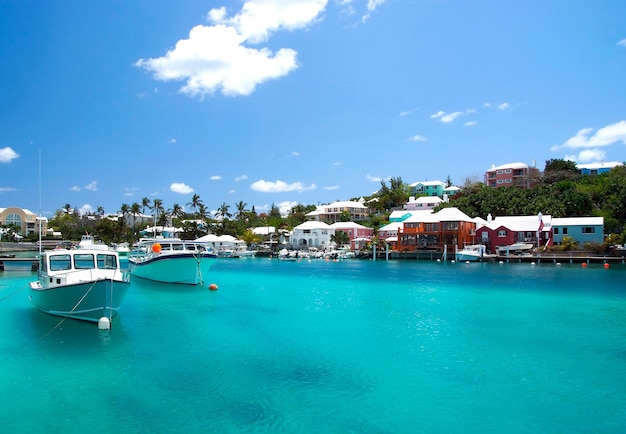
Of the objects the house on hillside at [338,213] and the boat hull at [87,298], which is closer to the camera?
the boat hull at [87,298]

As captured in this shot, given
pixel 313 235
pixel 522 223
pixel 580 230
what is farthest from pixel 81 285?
pixel 313 235

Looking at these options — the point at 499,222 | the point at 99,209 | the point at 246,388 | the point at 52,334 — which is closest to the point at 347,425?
the point at 246,388

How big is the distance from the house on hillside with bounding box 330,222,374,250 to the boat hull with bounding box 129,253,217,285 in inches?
2302

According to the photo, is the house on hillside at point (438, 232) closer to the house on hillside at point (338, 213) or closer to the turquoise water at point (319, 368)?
the house on hillside at point (338, 213)

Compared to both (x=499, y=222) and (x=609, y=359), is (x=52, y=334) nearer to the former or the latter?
(x=609, y=359)

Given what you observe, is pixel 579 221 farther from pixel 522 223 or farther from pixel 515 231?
pixel 515 231

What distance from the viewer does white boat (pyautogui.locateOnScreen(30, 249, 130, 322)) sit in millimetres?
19641

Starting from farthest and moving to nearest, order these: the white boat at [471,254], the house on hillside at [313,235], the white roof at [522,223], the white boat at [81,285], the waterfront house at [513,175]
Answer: the waterfront house at [513,175] < the house on hillside at [313,235] < the white roof at [522,223] < the white boat at [471,254] < the white boat at [81,285]

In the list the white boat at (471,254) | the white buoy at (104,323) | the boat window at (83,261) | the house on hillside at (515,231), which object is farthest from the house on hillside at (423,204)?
the white buoy at (104,323)

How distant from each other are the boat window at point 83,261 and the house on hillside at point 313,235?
74047mm

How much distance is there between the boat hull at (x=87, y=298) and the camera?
19.5 meters

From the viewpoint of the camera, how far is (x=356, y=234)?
326 feet

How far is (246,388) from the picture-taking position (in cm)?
1288

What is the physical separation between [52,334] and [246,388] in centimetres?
1086
